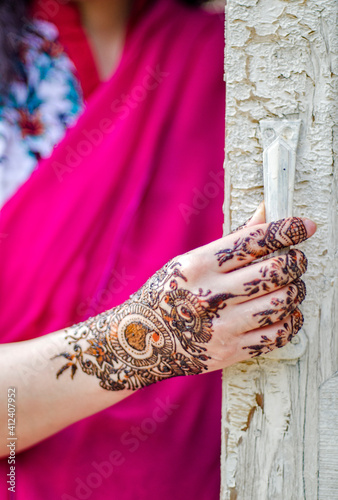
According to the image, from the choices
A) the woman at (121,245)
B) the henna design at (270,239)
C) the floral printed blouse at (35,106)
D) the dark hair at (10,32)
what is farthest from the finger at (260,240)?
the dark hair at (10,32)

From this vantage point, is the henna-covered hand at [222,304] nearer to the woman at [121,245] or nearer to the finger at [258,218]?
the finger at [258,218]

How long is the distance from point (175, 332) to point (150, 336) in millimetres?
36

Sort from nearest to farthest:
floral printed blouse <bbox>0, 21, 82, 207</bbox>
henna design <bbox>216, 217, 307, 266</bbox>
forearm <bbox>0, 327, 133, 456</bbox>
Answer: henna design <bbox>216, 217, 307, 266</bbox>
forearm <bbox>0, 327, 133, 456</bbox>
floral printed blouse <bbox>0, 21, 82, 207</bbox>

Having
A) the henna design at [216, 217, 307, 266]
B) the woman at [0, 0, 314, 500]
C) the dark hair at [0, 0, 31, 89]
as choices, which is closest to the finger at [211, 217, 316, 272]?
the henna design at [216, 217, 307, 266]

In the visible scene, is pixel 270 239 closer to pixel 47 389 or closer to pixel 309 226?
pixel 309 226

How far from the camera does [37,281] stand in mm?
719

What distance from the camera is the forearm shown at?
0.60 m

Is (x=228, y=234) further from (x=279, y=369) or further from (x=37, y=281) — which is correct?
(x=37, y=281)

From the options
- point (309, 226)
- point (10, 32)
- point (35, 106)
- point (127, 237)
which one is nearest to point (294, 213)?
point (309, 226)

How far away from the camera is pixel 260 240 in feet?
1.53

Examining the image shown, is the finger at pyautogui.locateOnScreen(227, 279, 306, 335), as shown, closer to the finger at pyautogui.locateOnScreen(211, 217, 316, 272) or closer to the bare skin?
the finger at pyautogui.locateOnScreen(211, 217, 316, 272)

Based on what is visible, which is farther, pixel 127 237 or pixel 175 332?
pixel 127 237

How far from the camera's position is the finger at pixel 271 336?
0.48 metres

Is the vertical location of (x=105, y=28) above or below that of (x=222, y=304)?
above
